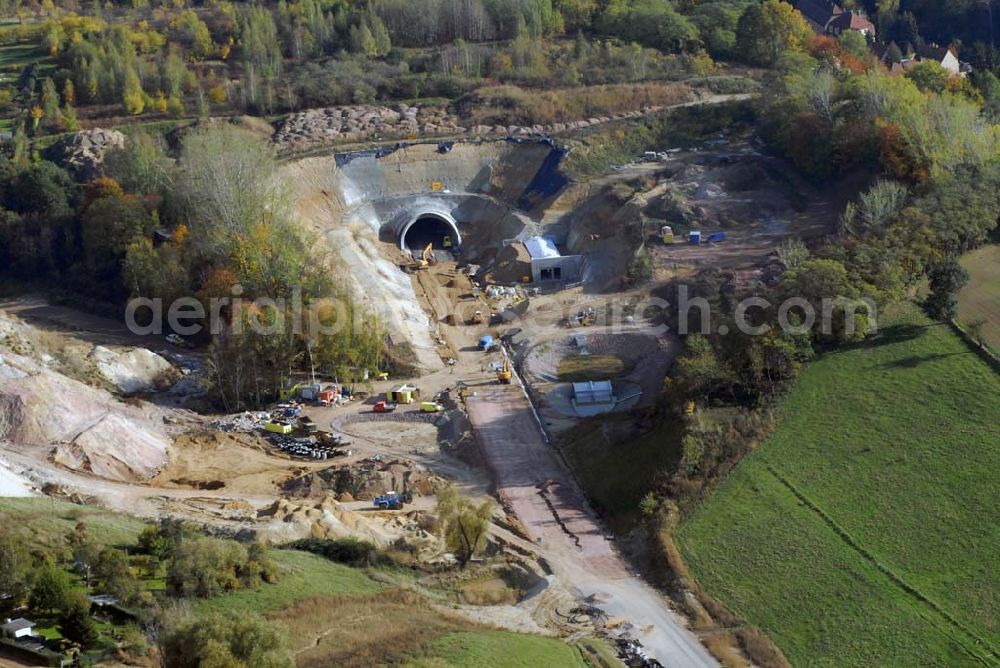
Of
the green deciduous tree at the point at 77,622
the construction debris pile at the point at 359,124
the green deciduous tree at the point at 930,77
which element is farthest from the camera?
the construction debris pile at the point at 359,124

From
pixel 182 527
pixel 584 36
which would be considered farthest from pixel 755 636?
pixel 584 36

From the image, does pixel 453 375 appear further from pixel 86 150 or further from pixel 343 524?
pixel 86 150

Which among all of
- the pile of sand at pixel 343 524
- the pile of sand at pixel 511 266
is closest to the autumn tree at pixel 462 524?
the pile of sand at pixel 343 524

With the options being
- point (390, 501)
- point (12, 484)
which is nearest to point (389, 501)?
point (390, 501)

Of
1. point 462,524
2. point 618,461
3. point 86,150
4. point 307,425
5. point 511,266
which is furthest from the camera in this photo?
point 86,150

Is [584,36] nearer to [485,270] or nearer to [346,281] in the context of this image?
[485,270]

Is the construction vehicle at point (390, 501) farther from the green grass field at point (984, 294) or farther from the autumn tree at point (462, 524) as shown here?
the green grass field at point (984, 294)
